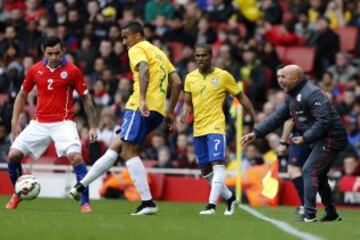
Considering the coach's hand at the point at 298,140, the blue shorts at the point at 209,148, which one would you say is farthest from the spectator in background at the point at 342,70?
the coach's hand at the point at 298,140

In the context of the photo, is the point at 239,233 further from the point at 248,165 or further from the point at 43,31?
the point at 43,31

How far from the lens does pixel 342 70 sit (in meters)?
23.9

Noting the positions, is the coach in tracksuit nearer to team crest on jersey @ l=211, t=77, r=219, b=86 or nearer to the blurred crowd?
team crest on jersey @ l=211, t=77, r=219, b=86

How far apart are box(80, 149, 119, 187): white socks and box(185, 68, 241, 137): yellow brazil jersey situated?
132 cm

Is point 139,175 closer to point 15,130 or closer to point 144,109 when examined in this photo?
point 144,109

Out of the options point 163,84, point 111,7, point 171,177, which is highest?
point 111,7

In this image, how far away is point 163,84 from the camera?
46.2ft

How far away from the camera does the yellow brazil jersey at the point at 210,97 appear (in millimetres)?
14820

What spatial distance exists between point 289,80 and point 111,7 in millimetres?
14608

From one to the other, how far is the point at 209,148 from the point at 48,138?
2.03 meters

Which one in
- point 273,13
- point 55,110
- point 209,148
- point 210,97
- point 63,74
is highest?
point 273,13

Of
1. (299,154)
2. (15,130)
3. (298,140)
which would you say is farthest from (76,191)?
(299,154)

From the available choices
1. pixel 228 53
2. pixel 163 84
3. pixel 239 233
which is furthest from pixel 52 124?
pixel 228 53

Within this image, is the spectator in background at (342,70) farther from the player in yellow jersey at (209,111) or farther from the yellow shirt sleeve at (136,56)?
the yellow shirt sleeve at (136,56)
